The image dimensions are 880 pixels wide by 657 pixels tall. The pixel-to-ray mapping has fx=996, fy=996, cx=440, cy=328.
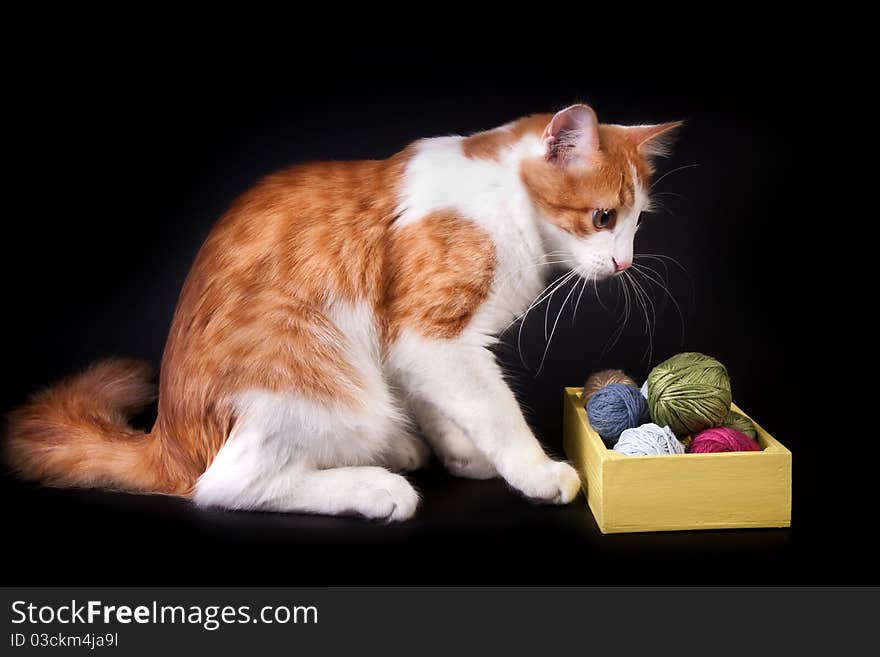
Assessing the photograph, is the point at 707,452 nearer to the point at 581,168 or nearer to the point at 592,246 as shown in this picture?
the point at 592,246

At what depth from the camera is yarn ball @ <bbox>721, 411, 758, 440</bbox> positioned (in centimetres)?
235

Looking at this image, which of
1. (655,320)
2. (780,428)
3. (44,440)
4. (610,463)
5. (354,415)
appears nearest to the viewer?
(610,463)

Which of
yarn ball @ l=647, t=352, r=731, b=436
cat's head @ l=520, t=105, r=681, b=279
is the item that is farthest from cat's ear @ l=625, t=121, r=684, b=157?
yarn ball @ l=647, t=352, r=731, b=436

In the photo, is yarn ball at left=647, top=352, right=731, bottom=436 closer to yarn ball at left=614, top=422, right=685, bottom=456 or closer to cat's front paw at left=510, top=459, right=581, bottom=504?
yarn ball at left=614, top=422, right=685, bottom=456

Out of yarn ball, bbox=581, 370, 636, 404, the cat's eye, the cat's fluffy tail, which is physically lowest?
the cat's fluffy tail

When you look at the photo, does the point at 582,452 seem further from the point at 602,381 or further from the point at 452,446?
the point at 452,446

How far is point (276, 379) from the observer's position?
229cm

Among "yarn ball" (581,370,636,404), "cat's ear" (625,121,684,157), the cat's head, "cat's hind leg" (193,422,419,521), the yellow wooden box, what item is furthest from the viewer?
"yarn ball" (581,370,636,404)

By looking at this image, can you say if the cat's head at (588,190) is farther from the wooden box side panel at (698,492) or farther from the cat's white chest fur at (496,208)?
the wooden box side panel at (698,492)

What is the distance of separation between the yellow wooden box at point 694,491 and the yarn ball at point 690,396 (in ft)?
0.58

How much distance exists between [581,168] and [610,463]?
72cm

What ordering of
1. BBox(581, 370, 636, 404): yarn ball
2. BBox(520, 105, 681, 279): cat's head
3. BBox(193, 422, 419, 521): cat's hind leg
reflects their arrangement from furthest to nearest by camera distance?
BBox(581, 370, 636, 404): yarn ball
BBox(520, 105, 681, 279): cat's head
BBox(193, 422, 419, 521): cat's hind leg

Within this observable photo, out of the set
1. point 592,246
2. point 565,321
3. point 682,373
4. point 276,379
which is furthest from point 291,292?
point 565,321

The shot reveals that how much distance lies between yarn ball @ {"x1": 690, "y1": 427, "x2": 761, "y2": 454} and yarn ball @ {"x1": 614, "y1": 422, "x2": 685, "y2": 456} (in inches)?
1.7
